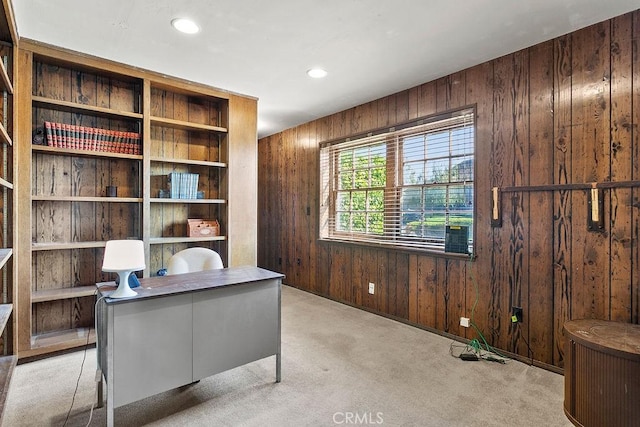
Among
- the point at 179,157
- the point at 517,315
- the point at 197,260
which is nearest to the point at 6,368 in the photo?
the point at 197,260

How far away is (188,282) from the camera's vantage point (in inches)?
85.8

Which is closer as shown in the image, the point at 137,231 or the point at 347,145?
the point at 137,231

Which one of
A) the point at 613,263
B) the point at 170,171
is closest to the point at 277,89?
the point at 170,171

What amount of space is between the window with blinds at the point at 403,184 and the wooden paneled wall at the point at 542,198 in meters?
0.14

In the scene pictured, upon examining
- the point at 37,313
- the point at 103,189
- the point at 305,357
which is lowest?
the point at 305,357

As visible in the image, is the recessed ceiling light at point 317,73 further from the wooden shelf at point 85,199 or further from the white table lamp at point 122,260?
the white table lamp at point 122,260

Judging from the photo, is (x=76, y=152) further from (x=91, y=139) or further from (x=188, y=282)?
(x=188, y=282)

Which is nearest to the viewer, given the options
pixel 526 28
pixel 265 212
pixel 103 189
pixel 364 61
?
pixel 526 28

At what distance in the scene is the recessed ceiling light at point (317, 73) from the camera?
3.17 metres

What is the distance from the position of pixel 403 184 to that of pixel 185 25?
2515mm

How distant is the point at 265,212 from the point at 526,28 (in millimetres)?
4542

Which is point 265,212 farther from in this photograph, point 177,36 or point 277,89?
point 177,36

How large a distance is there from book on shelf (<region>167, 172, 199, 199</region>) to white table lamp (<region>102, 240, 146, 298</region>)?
1.68 meters

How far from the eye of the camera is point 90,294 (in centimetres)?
289
